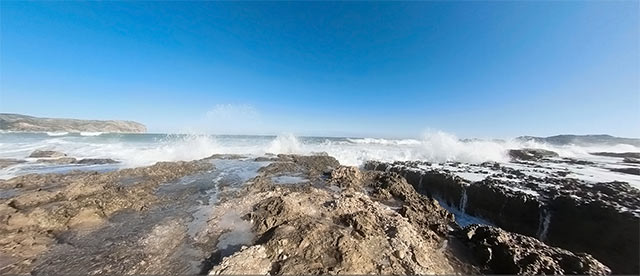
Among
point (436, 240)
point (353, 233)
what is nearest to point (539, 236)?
point (436, 240)

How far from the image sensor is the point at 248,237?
18.1 feet

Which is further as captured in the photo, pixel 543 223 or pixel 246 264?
pixel 543 223

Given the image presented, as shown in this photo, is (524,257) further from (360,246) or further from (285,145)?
(285,145)

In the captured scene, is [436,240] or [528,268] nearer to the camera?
[528,268]

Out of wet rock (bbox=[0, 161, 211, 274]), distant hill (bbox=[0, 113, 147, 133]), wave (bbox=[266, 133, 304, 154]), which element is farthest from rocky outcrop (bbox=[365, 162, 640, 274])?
distant hill (bbox=[0, 113, 147, 133])

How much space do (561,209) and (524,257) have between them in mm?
6132

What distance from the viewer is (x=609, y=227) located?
7.10m

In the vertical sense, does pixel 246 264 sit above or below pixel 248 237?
above

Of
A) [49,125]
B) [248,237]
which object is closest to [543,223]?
[248,237]

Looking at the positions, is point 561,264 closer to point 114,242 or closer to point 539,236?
point 539,236

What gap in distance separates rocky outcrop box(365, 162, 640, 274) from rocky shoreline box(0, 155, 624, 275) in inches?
148

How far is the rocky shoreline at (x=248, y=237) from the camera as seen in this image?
4270 mm

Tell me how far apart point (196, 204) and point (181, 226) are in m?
1.93

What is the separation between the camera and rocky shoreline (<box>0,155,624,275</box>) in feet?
14.0
